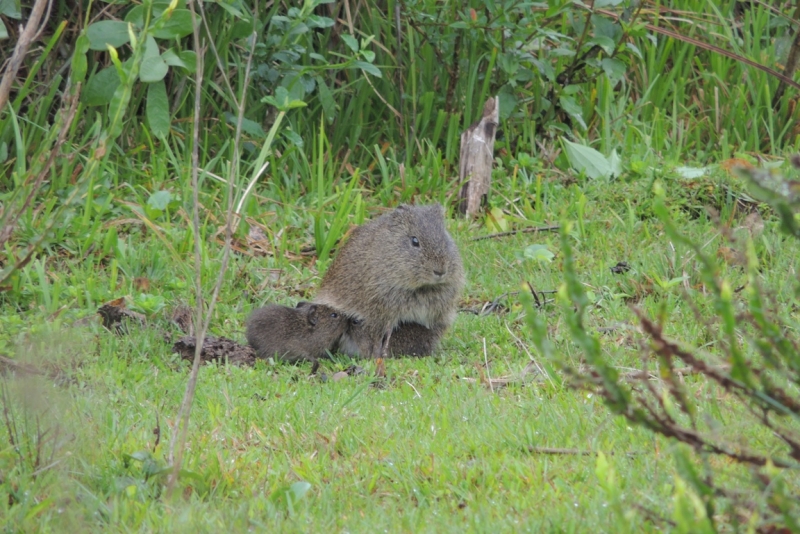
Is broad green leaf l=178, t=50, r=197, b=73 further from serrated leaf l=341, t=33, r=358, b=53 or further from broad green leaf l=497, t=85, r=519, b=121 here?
broad green leaf l=497, t=85, r=519, b=121

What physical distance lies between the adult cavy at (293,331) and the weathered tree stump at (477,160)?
6.49 ft

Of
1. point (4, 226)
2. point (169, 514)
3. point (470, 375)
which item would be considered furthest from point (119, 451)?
point (470, 375)

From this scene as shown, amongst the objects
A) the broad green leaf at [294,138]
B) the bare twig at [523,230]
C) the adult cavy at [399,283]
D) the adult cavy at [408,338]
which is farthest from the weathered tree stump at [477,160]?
the adult cavy at [408,338]

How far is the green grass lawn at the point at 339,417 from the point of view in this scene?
118 inches

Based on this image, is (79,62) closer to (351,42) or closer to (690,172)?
(351,42)

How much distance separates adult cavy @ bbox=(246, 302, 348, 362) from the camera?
5.11 meters

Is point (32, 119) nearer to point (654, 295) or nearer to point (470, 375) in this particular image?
point (470, 375)

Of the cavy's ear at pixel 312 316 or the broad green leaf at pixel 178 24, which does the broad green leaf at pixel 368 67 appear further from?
the cavy's ear at pixel 312 316

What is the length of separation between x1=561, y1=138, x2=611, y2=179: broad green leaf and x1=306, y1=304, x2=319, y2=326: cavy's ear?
2641 millimetres

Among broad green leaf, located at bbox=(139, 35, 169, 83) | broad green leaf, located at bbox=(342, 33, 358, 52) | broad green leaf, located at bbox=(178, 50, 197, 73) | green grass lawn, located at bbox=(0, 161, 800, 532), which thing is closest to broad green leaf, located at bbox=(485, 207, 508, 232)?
green grass lawn, located at bbox=(0, 161, 800, 532)

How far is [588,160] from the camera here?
23.8 feet

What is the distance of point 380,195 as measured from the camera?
23.7 feet

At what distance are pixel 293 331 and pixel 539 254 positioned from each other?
5.50ft

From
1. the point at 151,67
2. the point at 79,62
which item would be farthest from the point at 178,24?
the point at 79,62
